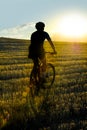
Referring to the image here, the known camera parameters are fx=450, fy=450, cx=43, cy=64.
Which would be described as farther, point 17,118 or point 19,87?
point 19,87

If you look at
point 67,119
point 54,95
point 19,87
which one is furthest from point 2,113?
point 19,87

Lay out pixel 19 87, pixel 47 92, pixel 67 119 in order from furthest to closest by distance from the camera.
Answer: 1. pixel 19 87
2. pixel 47 92
3. pixel 67 119

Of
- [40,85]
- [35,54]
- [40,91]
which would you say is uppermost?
[35,54]

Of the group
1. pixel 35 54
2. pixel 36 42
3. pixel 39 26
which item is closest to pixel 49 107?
pixel 35 54

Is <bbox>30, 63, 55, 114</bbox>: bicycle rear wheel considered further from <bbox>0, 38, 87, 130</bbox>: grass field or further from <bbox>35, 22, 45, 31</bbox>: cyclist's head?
<bbox>35, 22, 45, 31</bbox>: cyclist's head

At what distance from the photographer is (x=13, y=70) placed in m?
24.1

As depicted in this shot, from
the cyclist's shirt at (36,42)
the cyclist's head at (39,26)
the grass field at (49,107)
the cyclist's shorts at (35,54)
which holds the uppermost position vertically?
the cyclist's head at (39,26)

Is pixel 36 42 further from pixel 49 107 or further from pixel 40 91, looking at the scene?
pixel 49 107

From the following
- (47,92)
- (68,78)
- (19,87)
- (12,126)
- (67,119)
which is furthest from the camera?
(68,78)

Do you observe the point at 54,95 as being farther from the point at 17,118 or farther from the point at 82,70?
the point at 82,70

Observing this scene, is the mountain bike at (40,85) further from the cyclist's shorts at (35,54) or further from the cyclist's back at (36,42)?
the cyclist's back at (36,42)

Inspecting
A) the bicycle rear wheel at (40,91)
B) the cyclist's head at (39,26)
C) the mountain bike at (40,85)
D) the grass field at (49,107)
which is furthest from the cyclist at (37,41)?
the grass field at (49,107)

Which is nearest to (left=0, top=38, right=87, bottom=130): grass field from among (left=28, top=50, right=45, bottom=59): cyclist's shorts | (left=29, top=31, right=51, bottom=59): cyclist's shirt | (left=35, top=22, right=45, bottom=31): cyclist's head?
(left=28, top=50, right=45, bottom=59): cyclist's shorts

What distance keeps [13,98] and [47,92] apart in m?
1.64
